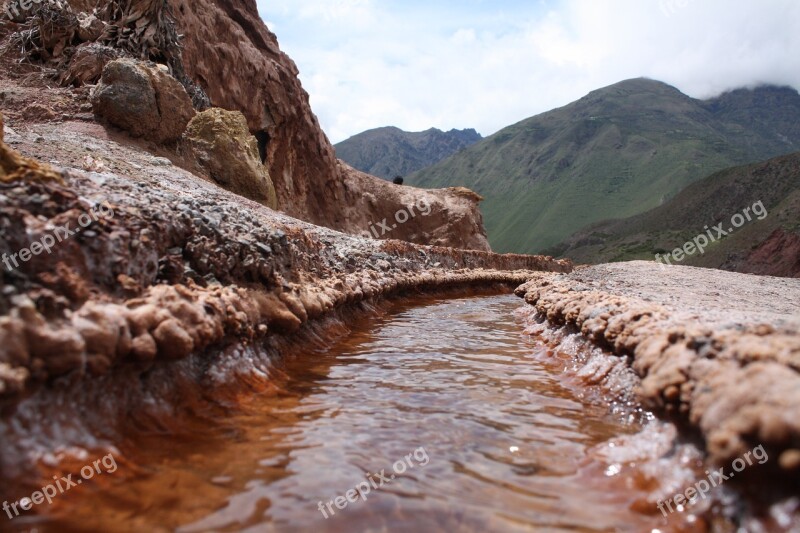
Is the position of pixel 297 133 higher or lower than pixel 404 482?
higher

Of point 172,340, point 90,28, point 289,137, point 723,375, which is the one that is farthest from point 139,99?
point 289,137

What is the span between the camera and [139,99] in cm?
1284

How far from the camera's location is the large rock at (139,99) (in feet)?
41.4

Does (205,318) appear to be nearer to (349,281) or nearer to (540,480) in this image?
(540,480)

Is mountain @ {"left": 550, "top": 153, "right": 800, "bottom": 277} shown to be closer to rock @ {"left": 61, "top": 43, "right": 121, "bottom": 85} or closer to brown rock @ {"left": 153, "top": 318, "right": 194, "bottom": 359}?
rock @ {"left": 61, "top": 43, "right": 121, "bottom": 85}

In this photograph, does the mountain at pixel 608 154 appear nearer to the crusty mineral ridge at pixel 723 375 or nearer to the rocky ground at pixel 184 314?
the rocky ground at pixel 184 314

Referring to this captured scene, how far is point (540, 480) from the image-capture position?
8.90 feet

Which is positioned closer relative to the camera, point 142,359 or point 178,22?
point 142,359

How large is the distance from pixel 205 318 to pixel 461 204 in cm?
3365

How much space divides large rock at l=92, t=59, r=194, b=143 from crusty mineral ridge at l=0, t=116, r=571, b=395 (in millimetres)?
8573

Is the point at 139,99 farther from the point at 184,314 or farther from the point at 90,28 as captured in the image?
the point at 184,314

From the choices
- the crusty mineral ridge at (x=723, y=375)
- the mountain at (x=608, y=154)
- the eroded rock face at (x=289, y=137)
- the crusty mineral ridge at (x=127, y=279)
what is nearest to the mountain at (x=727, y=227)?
the eroded rock face at (x=289, y=137)

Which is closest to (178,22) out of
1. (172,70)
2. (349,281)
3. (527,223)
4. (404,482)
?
(172,70)

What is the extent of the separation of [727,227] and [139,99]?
57865 mm
